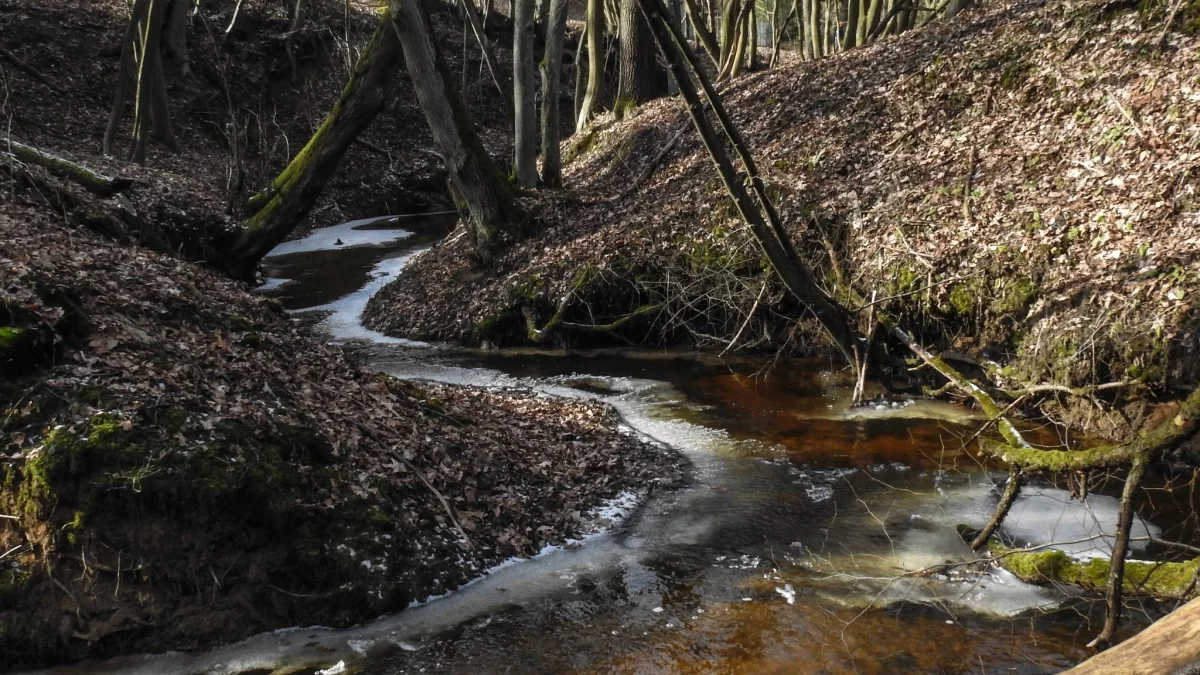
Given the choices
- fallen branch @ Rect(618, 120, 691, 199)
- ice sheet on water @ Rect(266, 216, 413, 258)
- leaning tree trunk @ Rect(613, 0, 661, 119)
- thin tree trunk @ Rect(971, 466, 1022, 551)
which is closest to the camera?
thin tree trunk @ Rect(971, 466, 1022, 551)

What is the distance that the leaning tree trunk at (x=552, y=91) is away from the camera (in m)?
16.3

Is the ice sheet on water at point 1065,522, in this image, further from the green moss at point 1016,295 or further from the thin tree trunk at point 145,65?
the thin tree trunk at point 145,65

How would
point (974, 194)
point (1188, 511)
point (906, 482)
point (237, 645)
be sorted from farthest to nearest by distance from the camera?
point (974, 194) < point (906, 482) < point (1188, 511) < point (237, 645)

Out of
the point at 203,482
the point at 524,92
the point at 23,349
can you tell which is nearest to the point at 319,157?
the point at 524,92

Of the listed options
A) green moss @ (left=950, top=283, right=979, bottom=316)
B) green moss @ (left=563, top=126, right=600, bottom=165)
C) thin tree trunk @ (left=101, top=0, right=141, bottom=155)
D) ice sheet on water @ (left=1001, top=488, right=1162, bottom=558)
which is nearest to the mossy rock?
ice sheet on water @ (left=1001, top=488, right=1162, bottom=558)

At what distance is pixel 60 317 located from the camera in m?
6.38

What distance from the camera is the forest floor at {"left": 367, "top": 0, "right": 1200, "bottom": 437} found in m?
8.26

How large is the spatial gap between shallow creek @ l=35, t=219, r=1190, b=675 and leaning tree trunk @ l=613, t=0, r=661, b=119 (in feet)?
40.4

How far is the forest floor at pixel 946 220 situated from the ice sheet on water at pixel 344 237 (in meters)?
6.63

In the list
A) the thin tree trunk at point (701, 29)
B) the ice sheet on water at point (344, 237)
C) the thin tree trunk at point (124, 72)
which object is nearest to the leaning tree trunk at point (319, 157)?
the thin tree trunk at point (124, 72)

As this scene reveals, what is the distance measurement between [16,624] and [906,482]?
23.1ft

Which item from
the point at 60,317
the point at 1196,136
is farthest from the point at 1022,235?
the point at 60,317

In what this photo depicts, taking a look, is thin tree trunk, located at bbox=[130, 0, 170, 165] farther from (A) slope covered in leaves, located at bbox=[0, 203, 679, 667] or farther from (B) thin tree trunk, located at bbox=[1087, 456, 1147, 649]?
(B) thin tree trunk, located at bbox=[1087, 456, 1147, 649]

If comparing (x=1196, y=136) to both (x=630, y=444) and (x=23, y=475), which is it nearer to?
(x=630, y=444)
